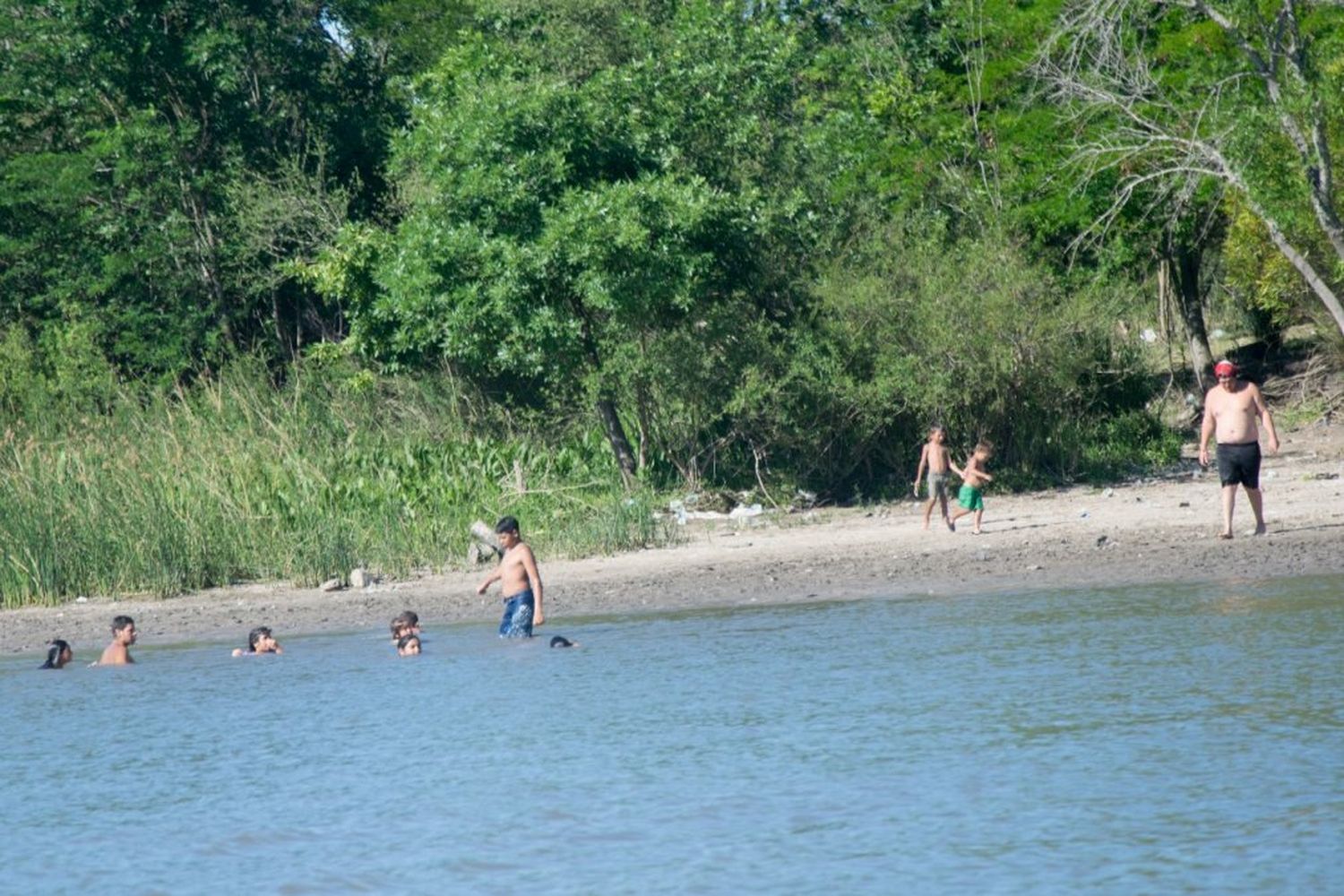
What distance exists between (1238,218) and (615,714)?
17.0m

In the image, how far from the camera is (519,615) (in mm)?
14633

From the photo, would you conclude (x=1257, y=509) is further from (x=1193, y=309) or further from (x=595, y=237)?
(x=1193, y=309)

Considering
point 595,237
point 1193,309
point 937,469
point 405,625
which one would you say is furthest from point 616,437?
point 1193,309

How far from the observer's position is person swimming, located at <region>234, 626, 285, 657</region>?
14.6m

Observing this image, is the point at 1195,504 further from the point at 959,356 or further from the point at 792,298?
the point at 792,298

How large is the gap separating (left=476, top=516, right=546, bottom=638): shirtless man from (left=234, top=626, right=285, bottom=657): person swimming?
180 cm

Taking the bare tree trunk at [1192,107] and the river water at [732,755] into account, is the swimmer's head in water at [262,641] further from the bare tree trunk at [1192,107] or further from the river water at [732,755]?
the bare tree trunk at [1192,107]

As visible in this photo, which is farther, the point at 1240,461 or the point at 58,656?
the point at 1240,461

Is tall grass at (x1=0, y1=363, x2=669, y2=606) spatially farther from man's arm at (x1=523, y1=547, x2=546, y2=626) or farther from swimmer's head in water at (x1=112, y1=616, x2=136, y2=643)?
man's arm at (x1=523, y1=547, x2=546, y2=626)

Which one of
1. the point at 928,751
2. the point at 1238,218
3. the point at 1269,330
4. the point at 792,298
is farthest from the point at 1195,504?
the point at 1269,330

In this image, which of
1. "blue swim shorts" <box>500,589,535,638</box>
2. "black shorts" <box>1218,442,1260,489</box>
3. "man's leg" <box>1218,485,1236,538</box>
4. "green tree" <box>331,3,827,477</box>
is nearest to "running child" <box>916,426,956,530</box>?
"man's leg" <box>1218,485,1236,538</box>

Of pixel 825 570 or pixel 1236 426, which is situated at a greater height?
pixel 1236 426

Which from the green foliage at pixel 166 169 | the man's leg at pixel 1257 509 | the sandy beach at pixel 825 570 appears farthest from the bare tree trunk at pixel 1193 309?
the green foliage at pixel 166 169

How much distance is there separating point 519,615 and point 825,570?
385 centimetres
